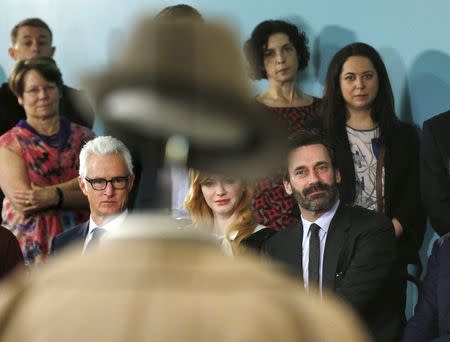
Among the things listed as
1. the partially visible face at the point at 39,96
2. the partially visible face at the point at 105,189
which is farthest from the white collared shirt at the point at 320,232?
the partially visible face at the point at 39,96

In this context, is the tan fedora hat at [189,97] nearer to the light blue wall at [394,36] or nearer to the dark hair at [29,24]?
the light blue wall at [394,36]

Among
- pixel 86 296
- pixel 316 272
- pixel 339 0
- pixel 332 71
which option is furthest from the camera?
pixel 339 0

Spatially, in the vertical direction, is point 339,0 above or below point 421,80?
above

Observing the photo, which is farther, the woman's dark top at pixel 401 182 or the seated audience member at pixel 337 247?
the woman's dark top at pixel 401 182

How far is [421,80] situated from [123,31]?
3.43m

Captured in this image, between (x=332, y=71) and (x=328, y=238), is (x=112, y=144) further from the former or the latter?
(x=332, y=71)

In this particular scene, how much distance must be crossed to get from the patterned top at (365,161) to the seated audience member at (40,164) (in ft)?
3.28

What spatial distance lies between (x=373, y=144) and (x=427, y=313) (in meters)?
0.79

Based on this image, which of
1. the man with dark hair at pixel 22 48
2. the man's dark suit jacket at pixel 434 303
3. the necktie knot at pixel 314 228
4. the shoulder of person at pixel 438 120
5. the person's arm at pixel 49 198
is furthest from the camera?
the man with dark hair at pixel 22 48

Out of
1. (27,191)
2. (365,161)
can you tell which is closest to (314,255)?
(365,161)

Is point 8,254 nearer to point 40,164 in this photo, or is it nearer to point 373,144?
point 40,164

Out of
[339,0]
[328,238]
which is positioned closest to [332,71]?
[339,0]

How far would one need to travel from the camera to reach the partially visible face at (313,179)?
312 centimetres

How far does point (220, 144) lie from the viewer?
1.50 feet
